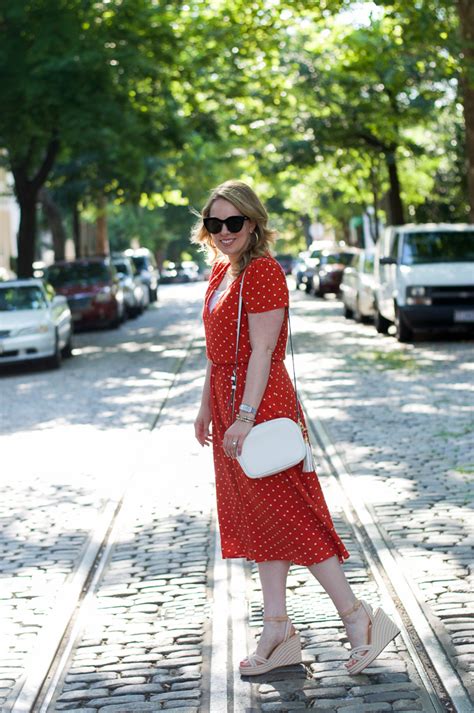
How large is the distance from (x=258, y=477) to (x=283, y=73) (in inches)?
1355

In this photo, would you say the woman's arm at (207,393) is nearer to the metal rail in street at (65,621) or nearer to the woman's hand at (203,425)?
the woman's hand at (203,425)

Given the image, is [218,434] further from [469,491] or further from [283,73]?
[283,73]

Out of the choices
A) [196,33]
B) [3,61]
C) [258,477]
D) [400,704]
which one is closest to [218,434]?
[258,477]

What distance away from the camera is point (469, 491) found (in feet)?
28.0

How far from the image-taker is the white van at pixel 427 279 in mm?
21328

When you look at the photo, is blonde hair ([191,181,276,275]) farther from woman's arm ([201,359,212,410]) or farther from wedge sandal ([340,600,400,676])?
wedge sandal ([340,600,400,676])

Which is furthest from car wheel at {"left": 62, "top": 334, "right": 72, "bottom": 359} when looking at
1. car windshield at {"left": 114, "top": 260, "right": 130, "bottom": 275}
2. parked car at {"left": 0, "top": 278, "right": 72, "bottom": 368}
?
car windshield at {"left": 114, "top": 260, "right": 130, "bottom": 275}

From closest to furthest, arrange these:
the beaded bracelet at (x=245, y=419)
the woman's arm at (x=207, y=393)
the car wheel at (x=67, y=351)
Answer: the beaded bracelet at (x=245, y=419), the woman's arm at (x=207, y=393), the car wheel at (x=67, y=351)

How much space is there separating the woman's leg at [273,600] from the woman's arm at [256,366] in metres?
0.49

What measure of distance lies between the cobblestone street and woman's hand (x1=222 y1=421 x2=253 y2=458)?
0.84 meters

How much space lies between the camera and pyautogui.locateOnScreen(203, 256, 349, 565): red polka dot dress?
193 inches

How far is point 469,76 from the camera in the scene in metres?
23.2

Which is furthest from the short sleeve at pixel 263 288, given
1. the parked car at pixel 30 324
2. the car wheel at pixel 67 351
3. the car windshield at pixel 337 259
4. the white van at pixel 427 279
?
the car windshield at pixel 337 259

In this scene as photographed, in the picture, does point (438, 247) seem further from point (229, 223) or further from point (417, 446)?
point (229, 223)
